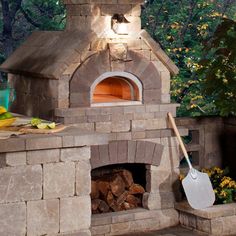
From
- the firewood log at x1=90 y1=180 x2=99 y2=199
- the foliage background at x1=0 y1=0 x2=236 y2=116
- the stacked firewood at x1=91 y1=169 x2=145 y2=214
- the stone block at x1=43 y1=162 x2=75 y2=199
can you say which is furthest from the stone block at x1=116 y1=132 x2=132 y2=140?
the foliage background at x1=0 y1=0 x2=236 y2=116

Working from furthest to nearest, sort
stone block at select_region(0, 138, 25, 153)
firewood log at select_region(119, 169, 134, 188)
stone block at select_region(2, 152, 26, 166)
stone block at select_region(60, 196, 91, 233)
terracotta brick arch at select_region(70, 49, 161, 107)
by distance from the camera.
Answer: firewood log at select_region(119, 169, 134, 188), terracotta brick arch at select_region(70, 49, 161, 107), stone block at select_region(60, 196, 91, 233), stone block at select_region(2, 152, 26, 166), stone block at select_region(0, 138, 25, 153)

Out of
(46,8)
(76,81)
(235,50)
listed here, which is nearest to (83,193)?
(76,81)

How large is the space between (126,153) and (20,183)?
3.35 meters

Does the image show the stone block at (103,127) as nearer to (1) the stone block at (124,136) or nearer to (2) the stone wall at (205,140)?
(1) the stone block at (124,136)

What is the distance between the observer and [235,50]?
35.4ft

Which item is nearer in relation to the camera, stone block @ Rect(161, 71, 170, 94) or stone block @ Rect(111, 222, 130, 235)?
stone block @ Rect(111, 222, 130, 235)

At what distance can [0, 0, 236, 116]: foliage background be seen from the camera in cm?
1453

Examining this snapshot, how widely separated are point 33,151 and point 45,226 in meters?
0.71

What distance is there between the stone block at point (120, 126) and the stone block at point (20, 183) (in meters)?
3.12

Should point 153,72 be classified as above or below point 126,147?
above

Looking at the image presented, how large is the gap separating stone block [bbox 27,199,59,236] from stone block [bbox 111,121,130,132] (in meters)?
3.03

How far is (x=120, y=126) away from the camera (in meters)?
10.2

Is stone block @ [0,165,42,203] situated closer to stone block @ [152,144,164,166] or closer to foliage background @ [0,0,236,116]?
stone block @ [152,144,164,166]

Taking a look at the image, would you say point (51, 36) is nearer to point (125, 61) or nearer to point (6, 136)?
point (125, 61)
